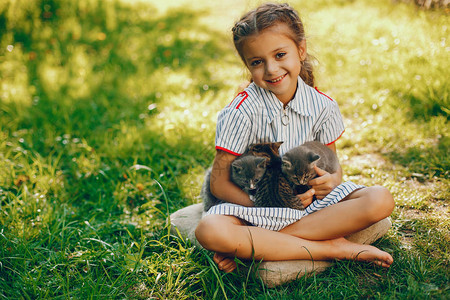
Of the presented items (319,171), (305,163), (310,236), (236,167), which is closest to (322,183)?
(319,171)

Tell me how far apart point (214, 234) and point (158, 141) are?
2.17 meters

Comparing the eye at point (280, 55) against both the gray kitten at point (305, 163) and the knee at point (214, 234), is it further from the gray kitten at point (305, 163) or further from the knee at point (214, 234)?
the knee at point (214, 234)

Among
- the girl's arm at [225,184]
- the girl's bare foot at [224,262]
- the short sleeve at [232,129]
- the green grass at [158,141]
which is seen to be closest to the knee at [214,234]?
the girl's bare foot at [224,262]

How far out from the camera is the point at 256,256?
8.46ft

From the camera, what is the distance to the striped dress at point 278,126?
271 centimetres

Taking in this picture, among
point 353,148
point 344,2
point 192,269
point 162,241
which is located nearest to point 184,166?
point 162,241

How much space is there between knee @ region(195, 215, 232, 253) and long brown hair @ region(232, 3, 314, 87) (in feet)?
4.49

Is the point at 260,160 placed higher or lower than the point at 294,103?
lower

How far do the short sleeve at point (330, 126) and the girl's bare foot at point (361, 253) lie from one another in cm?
86

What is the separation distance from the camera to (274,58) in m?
2.84

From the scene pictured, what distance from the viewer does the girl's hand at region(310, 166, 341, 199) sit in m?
A: 2.85

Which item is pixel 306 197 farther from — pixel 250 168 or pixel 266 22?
pixel 266 22

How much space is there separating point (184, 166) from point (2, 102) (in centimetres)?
301

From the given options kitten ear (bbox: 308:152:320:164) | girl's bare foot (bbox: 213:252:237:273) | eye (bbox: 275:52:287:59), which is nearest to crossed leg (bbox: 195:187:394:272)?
girl's bare foot (bbox: 213:252:237:273)
